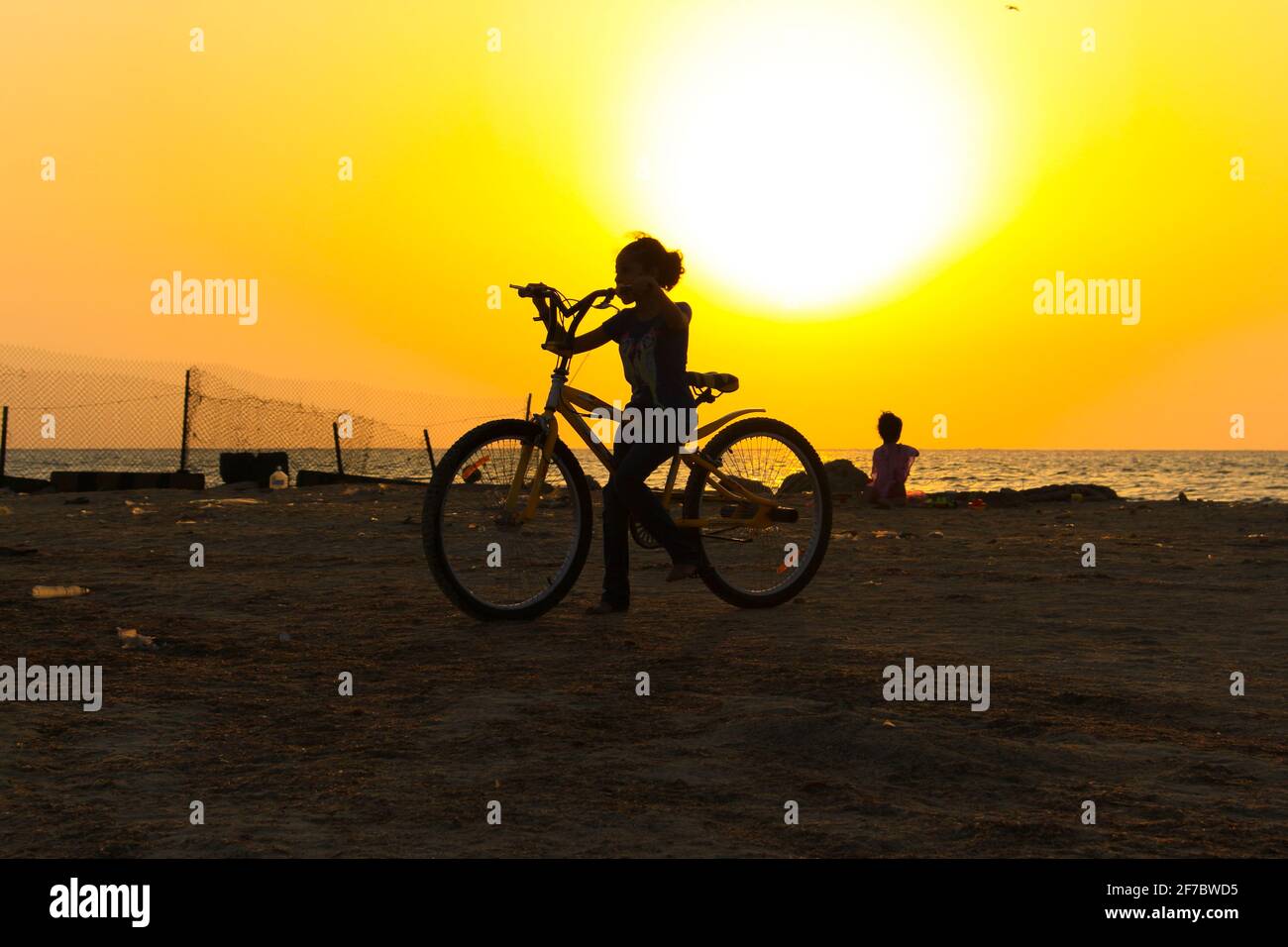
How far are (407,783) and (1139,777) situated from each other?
219cm

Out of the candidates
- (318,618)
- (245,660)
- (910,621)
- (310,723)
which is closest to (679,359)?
(910,621)

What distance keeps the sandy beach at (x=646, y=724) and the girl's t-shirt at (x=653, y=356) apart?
1.26 m

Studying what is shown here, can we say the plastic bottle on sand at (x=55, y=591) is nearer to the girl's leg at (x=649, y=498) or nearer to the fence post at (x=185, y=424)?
the girl's leg at (x=649, y=498)

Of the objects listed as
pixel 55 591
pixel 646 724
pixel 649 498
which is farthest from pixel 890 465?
pixel 646 724

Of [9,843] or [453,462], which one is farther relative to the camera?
[453,462]

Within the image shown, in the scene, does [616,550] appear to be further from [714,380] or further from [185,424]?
[185,424]

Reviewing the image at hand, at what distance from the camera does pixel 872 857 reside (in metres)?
2.99

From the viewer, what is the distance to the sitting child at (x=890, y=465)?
15.9 metres

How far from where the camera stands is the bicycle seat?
23.9 feet

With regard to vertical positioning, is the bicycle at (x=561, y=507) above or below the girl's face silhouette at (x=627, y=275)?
below

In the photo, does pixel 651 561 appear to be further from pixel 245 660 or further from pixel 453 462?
pixel 245 660

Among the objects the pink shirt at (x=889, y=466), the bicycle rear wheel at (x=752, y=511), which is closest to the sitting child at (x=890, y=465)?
the pink shirt at (x=889, y=466)

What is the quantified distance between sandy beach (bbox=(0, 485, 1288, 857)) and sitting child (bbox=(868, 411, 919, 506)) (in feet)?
24.3

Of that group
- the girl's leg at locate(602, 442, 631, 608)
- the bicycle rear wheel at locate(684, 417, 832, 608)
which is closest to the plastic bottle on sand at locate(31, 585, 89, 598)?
the girl's leg at locate(602, 442, 631, 608)
